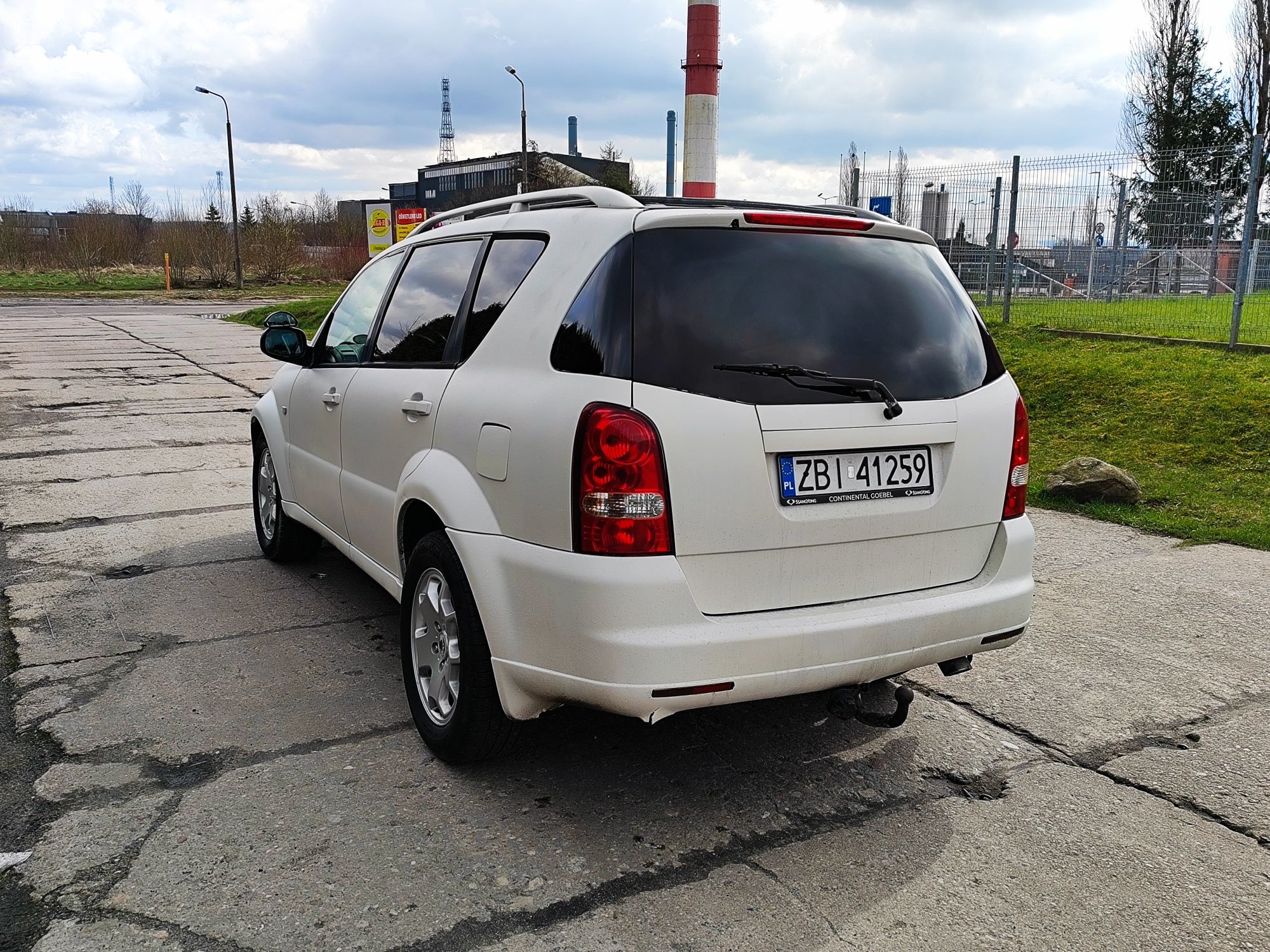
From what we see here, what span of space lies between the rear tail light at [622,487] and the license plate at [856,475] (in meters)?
0.37

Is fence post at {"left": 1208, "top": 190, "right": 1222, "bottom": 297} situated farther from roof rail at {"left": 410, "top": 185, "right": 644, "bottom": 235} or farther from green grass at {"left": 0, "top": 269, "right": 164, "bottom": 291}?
green grass at {"left": 0, "top": 269, "right": 164, "bottom": 291}

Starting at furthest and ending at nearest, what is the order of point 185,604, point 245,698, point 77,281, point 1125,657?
point 77,281, point 185,604, point 1125,657, point 245,698

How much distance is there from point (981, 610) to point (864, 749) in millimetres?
695

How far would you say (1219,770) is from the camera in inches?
136

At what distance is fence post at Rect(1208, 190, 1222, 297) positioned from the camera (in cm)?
1352

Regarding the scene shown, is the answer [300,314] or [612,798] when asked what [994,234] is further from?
[300,314]

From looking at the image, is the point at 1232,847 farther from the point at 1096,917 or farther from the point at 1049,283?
the point at 1049,283

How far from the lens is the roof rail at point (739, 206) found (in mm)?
3238

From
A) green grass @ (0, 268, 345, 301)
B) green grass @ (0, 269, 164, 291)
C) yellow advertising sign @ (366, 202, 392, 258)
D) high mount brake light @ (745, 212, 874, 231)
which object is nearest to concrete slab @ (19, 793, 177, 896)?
high mount brake light @ (745, 212, 874, 231)

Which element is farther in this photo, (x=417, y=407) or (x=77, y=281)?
(x=77, y=281)

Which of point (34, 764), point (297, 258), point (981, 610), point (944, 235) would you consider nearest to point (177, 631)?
point (34, 764)

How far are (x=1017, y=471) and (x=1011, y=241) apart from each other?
41.2 ft

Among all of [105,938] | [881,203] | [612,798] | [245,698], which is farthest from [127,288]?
[105,938]

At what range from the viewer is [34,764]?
3.42 meters
